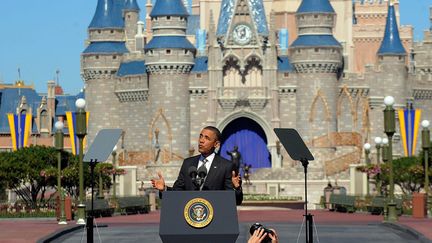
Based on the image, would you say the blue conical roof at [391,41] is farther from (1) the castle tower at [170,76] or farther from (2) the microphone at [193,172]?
(2) the microphone at [193,172]

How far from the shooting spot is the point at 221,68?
101m

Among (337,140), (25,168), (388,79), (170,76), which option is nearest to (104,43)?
(170,76)

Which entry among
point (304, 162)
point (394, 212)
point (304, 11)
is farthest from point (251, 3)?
point (304, 162)

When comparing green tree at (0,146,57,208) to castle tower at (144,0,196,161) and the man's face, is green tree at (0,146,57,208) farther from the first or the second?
the man's face

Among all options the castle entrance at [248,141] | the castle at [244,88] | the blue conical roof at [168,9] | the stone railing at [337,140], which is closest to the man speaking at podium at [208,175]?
the castle at [244,88]

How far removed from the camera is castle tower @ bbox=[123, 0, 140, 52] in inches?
4304

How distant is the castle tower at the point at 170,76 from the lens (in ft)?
324

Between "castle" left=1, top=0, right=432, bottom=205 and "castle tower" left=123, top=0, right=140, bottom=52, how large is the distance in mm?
3967

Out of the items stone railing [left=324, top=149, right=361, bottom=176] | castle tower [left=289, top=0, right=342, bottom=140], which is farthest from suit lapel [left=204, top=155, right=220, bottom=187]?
castle tower [left=289, top=0, right=342, bottom=140]

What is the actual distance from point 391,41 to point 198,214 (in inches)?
3507

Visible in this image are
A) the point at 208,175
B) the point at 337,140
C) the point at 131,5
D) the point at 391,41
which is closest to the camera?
the point at 208,175

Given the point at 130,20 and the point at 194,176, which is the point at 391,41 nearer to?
the point at 130,20

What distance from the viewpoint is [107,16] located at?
106 m

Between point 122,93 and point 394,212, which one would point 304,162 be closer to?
point 394,212
